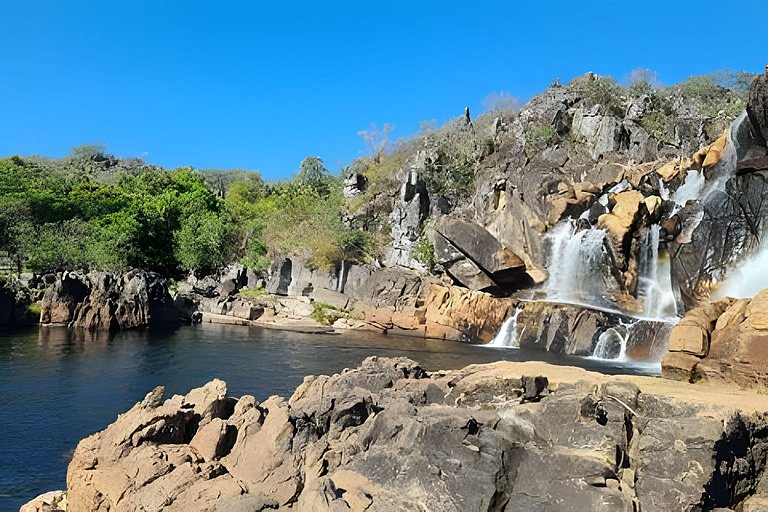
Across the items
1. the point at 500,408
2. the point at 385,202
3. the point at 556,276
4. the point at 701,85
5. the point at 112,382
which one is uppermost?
the point at 701,85

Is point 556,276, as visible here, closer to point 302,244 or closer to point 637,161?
point 637,161

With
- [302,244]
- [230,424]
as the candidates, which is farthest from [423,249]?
[230,424]

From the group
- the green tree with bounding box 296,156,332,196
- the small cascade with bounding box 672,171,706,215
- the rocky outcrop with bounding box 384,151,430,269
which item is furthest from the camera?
the green tree with bounding box 296,156,332,196

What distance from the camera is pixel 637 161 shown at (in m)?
47.3

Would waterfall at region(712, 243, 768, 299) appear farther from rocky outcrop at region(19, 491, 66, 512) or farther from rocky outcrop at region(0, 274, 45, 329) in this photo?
rocky outcrop at region(0, 274, 45, 329)

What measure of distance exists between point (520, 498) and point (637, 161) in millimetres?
43835

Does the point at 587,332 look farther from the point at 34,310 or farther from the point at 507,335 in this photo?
the point at 34,310

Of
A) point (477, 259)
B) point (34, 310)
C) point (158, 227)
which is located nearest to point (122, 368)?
point (34, 310)

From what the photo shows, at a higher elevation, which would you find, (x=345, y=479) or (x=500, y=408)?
(x=500, y=408)

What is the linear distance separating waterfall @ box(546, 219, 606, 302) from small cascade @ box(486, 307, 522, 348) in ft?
12.4

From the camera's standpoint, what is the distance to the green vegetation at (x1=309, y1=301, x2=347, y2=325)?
4052 centimetres

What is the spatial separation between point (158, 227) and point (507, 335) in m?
33.7

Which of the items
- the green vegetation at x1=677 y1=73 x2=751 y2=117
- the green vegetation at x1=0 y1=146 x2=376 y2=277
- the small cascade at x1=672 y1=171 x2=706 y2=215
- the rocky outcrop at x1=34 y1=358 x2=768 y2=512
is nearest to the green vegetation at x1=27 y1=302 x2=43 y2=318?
the green vegetation at x1=0 y1=146 x2=376 y2=277

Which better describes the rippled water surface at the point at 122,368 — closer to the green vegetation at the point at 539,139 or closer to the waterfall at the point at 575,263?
the waterfall at the point at 575,263
